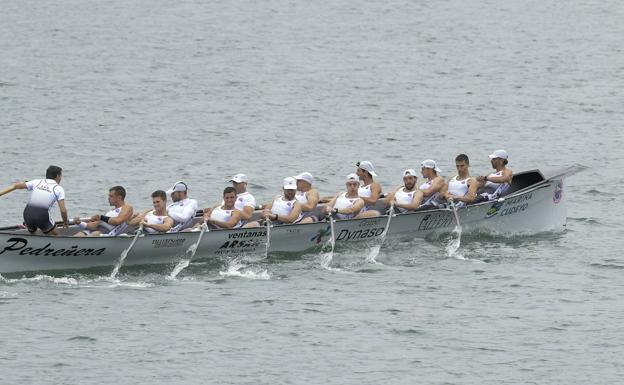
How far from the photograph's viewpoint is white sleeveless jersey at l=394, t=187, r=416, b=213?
3406 cm

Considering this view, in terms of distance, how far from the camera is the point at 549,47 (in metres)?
68.2

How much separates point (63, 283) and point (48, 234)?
1075 mm

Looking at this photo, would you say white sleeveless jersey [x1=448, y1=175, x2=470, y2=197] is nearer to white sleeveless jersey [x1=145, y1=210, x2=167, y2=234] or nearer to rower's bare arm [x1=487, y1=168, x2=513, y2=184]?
rower's bare arm [x1=487, y1=168, x2=513, y2=184]

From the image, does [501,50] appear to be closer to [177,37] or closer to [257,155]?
[177,37]

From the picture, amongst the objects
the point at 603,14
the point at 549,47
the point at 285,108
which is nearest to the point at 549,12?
the point at 603,14

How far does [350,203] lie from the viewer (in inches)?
1319

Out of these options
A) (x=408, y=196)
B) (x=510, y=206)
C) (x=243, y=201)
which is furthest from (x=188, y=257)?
(x=510, y=206)

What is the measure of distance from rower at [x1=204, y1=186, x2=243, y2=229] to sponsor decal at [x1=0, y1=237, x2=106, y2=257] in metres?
2.86

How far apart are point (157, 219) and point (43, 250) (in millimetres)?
2722

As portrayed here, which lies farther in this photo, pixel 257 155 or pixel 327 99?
pixel 327 99

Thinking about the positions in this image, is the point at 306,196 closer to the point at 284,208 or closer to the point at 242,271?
the point at 284,208

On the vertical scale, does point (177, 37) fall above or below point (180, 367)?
above

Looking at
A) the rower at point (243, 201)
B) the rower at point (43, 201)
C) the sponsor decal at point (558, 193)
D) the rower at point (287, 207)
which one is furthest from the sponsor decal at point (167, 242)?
the sponsor decal at point (558, 193)

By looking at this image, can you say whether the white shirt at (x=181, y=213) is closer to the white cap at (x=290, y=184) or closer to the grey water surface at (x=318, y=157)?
the grey water surface at (x=318, y=157)
